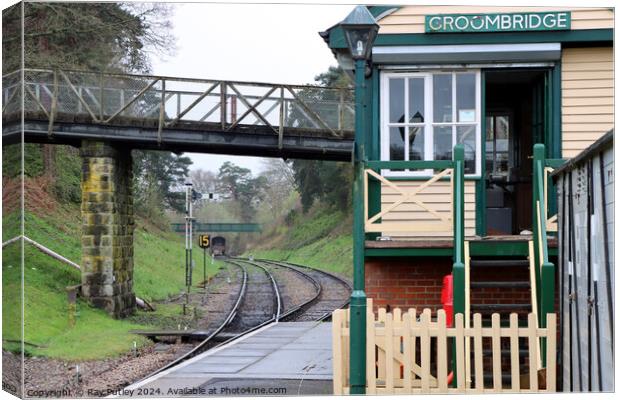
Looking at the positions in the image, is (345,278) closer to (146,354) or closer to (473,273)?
(146,354)

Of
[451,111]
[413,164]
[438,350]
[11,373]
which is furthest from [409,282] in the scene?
[11,373]

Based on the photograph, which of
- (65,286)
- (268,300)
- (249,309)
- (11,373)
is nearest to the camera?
(11,373)

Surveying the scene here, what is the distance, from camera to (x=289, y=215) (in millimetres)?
19219

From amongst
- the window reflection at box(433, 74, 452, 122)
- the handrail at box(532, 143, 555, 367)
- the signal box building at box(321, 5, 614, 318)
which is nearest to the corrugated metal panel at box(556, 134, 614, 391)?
the handrail at box(532, 143, 555, 367)

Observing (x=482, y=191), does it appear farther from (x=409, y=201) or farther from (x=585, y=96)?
(x=585, y=96)

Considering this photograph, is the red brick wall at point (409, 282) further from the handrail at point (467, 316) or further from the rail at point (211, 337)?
the rail at point (211, 337)

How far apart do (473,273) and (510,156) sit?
3.33 m

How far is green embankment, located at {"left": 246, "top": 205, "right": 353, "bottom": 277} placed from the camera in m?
20.0

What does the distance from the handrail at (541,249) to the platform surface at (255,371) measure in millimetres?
2463

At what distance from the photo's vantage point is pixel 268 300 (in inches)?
906

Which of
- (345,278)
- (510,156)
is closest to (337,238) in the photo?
(345,278)

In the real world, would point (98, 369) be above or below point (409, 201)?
below

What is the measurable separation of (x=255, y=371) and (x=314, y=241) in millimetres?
9375

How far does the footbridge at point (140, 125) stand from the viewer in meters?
16.5
